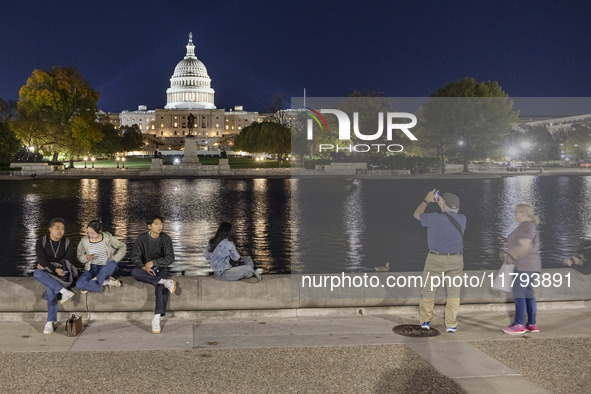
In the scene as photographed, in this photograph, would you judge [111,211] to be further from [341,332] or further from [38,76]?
[38,76]

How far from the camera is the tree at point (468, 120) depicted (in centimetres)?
6197

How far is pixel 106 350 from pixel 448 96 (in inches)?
2560

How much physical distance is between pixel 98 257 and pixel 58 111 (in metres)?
65.9

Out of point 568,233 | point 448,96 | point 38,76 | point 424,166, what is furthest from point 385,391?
point 38,76

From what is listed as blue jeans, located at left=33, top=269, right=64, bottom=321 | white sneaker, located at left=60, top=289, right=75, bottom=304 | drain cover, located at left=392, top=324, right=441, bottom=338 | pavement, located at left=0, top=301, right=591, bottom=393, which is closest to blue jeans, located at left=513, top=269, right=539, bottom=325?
pavement, located at left=0, top=301, right=591, bottom=393

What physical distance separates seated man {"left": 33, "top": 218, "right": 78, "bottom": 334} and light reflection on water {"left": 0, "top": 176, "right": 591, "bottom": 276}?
5562 mm

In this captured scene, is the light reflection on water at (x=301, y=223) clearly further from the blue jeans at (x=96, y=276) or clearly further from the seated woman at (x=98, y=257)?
the blue jeans at (x=96, y=276)

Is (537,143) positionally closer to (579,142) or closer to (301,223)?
(579,142)

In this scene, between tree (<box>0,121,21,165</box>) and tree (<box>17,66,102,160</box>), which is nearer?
tree (<box>0,121,21,165</box>)

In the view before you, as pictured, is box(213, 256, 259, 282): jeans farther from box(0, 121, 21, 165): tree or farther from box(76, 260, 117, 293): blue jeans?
box(0, 121, 21, 165): tree

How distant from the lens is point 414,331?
27.7 ft

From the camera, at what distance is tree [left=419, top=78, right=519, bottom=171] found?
61969 mm

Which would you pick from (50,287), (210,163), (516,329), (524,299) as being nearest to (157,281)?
(50,287)

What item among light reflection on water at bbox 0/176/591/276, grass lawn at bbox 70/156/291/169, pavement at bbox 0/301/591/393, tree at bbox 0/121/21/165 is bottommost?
pavement at bbox 0/301/591/393
